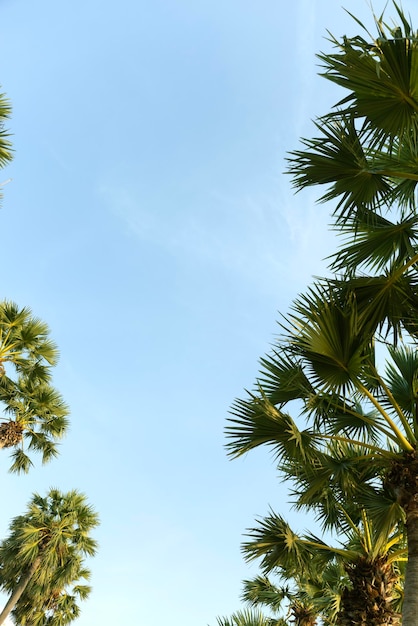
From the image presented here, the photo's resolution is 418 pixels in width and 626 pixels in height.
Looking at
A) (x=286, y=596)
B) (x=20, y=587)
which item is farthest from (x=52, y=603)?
(x=286, y=596)

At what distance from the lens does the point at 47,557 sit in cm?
1574

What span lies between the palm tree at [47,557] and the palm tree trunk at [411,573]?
13641mm

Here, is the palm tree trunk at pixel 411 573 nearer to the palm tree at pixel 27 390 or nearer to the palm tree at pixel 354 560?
the palm tree at pixel 354 560

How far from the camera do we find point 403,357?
7477 millimetres

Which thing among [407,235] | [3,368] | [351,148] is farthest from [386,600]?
[3,368]

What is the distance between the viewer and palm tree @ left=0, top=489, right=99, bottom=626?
15688 millimetres

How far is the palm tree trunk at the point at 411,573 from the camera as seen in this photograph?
5.09 m

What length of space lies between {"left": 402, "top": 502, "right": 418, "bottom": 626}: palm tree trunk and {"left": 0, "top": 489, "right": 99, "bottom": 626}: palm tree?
13.6 m

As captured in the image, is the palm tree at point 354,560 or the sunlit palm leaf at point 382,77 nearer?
the sunlit palm leaf at point 382,77

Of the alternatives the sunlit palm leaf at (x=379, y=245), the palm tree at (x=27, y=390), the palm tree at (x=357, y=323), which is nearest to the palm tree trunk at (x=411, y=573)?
the palm tree at (x=357, y=323)

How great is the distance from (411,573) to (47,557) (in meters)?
13.9

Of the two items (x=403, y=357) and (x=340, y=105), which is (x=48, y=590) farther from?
(x=340, y=105)

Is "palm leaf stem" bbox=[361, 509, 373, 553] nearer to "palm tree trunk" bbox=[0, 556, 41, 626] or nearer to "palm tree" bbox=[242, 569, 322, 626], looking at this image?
"palm tree" bbox=[242, 569, 322, 626]

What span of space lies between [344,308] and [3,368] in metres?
10.3
